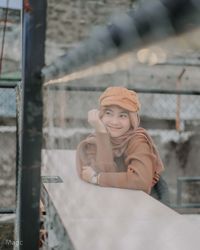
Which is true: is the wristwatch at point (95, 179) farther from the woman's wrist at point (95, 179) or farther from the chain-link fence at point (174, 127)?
the chain-link fence at point (174, 127)

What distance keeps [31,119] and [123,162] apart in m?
0.30

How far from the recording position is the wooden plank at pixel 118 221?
32cm

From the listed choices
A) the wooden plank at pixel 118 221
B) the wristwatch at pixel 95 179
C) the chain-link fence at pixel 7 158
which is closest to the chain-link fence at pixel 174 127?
the chain-link fence at pixel 7 158

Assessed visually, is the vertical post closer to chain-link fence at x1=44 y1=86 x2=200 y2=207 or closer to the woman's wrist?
the woman's wrist

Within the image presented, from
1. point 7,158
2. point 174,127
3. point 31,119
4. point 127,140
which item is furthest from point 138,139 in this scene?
point 174,127

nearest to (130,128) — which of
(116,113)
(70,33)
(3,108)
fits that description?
(116,113)

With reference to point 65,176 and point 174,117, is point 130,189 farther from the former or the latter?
point 174,117

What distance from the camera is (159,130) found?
2512 mm

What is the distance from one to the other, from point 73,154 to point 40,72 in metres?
0.45

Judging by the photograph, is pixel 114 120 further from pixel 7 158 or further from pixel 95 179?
pixel 7 158

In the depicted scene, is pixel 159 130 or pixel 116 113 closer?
pixel 116 113

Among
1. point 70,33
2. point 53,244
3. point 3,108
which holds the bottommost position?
point 53,244

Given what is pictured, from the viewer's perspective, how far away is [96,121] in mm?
694

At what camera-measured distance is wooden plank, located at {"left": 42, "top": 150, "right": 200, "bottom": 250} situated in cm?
32
